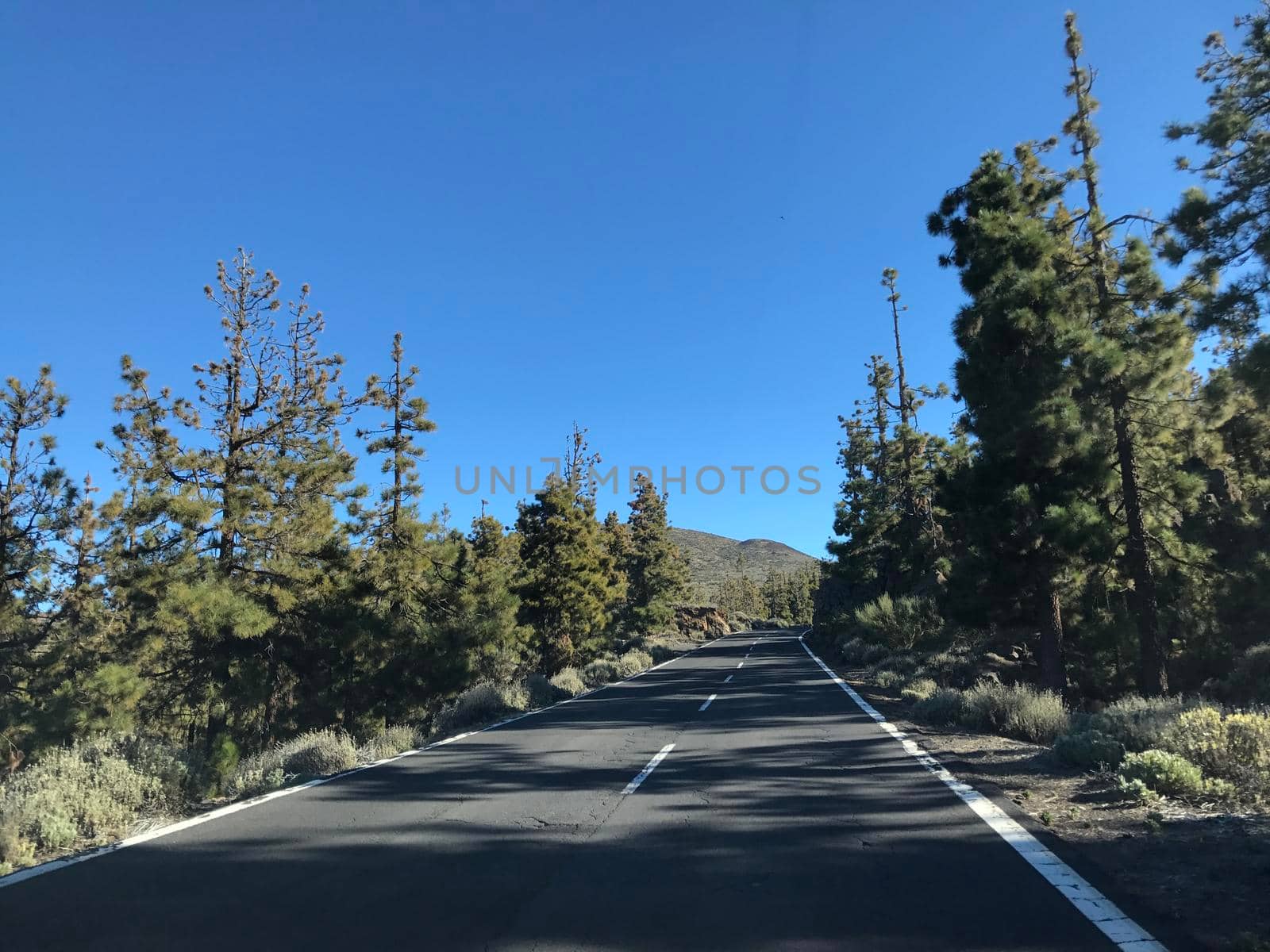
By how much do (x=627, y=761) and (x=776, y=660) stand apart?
24.1 metres

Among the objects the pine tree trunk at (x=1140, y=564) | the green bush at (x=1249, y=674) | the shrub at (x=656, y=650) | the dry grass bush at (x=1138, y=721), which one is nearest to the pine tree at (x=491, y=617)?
the shrub at (x=656, y=650)

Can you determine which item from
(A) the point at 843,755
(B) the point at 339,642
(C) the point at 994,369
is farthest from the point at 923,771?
(B) the point at 339,642

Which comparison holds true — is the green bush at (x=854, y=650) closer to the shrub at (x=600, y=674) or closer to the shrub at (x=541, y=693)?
the shrub at (x=600, y=674)

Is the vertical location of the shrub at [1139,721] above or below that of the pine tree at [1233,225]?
below

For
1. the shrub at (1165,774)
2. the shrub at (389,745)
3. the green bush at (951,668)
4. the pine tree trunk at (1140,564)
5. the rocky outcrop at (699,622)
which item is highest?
the pine tree trunk at (1140,564)

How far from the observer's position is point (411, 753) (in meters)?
11.1

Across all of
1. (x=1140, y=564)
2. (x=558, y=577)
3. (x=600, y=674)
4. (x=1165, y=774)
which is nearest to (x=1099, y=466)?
(x=1140, y=564)

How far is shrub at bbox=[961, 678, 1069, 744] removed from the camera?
10.9m

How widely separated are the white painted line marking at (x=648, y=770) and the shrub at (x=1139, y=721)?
17.6 feet

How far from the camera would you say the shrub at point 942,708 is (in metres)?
12.9

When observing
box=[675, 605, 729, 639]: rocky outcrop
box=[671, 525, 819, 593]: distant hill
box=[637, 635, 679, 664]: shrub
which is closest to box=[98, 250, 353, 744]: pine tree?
box=[637, 635, 679, 664]: shrub

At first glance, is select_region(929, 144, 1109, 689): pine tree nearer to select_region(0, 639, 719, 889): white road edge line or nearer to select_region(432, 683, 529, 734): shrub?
select_region(432, 683, 529, 734): shrub

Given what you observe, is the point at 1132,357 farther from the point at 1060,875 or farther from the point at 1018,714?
the point at 1060,875

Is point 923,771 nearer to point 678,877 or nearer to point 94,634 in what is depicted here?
point 678,877
